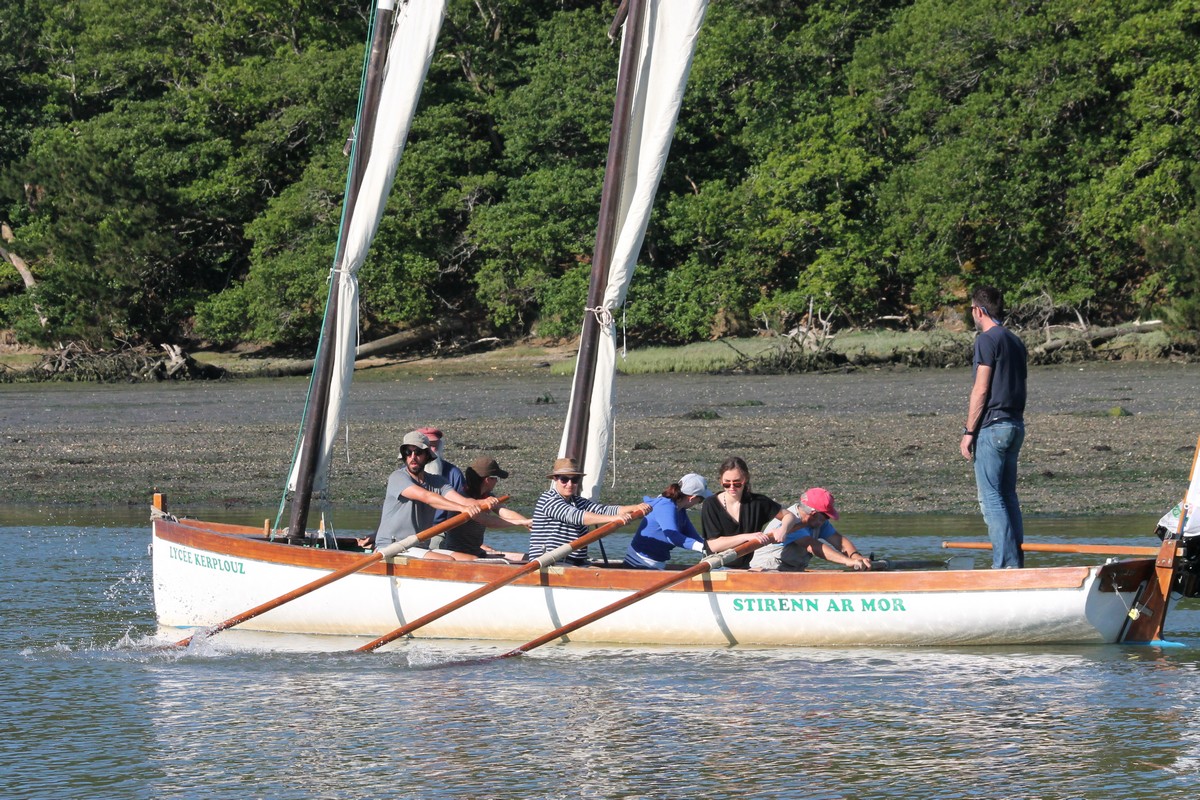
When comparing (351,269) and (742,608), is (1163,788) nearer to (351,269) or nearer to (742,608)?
(742,608)

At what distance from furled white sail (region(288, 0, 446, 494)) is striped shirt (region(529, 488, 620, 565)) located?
2.10 m

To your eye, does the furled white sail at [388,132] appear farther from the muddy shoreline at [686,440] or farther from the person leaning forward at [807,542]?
the person leaning forward at [807,542]

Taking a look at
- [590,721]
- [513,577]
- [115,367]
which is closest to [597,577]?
[513,577]

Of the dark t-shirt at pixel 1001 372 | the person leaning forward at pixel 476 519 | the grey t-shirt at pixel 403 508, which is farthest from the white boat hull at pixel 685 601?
the dark t-shirt at pixel 1001 372

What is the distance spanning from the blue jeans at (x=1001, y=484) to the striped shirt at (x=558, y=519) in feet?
8.65

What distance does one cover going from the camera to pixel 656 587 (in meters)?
12.0

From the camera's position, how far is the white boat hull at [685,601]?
11.5 metres

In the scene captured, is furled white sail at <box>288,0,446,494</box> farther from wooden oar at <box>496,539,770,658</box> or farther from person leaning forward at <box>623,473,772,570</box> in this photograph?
wooden oar at <box>496,539,770,658</box>

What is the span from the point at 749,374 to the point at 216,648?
3506cm

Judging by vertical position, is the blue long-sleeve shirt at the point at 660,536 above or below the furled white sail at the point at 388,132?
below

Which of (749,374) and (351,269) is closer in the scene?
(351,269)

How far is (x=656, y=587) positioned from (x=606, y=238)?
300 cm

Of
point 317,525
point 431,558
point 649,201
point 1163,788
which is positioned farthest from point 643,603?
point 317,525

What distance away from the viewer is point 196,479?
24.1m
